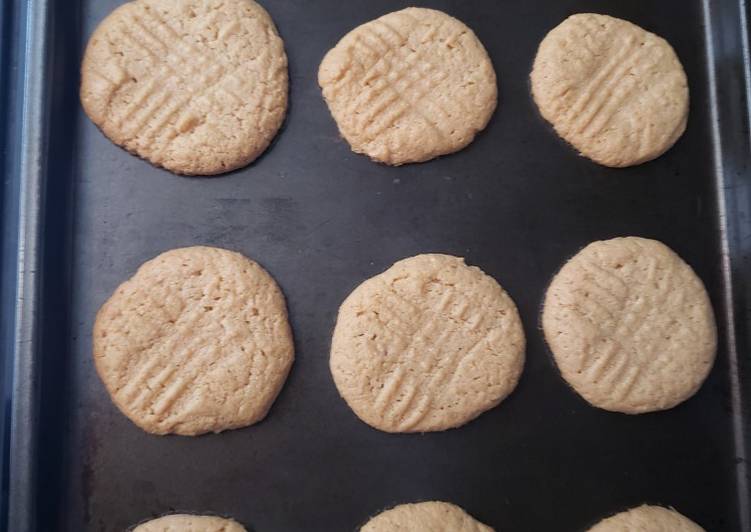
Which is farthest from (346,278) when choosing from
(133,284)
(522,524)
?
(522,524)

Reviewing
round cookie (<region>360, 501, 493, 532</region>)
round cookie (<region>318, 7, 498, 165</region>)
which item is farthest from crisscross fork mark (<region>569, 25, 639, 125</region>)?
round cookie (<region>360, 501, 493, 532</region>)

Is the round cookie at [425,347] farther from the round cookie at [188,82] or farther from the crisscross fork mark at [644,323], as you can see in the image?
the round cookie at [188,82]

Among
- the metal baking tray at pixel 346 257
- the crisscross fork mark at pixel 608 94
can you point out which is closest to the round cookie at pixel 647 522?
the metal baking tray at pixel 346 257

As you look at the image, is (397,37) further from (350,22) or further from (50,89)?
(50,89)

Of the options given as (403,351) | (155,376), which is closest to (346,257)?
(403,351)

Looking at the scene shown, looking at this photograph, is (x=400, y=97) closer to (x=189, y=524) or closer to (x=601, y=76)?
(x=601, y=76)
